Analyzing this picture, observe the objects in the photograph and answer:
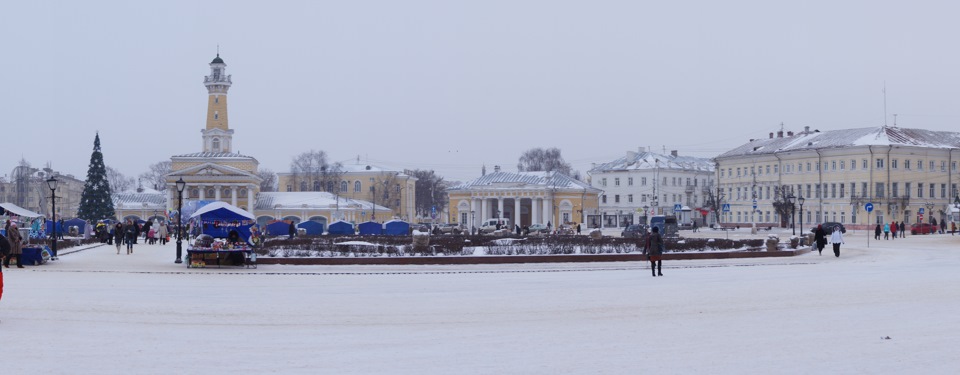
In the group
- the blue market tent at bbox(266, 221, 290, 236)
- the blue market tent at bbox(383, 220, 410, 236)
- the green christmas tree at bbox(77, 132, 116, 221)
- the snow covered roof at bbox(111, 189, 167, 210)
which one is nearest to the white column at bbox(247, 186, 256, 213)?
the snow covered roof at bbox(111, 189, 167, 210)

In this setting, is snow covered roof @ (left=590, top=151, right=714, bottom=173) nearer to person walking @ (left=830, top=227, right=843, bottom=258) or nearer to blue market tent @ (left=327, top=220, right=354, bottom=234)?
blue market tent @ (left=327, top=220, right=354, bottom=234)

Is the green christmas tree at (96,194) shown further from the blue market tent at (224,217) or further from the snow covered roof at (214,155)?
the blue market tent at (224,217)

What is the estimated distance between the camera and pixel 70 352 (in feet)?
37.9

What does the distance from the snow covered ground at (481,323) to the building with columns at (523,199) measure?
77.1 metres

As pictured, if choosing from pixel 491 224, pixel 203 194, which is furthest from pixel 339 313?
pixel 203 194

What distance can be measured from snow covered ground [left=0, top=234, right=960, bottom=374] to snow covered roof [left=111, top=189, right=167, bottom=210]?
3503 inches

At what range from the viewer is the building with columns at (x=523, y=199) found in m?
103

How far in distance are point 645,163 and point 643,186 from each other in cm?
271

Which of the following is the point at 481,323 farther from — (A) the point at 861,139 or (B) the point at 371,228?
(A) the point at 861,139

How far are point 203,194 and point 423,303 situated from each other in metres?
88.2

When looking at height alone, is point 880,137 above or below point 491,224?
above

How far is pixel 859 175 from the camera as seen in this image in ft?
281

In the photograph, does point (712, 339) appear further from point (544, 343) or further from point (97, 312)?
point (97, 312)

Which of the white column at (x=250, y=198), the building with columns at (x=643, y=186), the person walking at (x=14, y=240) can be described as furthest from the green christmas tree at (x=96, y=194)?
the person walking at (x=14, y=240)
